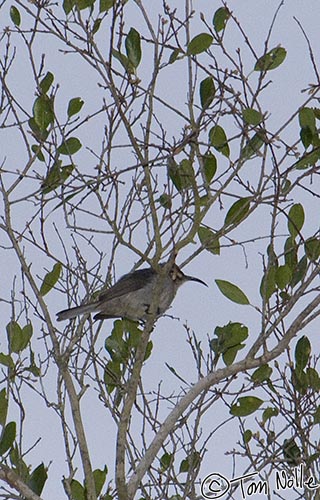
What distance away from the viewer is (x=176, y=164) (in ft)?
17.6

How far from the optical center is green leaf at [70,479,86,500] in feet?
18.2

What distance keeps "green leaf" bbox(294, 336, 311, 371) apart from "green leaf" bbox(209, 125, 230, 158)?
117 centimetres

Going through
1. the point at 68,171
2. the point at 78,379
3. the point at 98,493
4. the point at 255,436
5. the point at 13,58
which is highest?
the point at 13,58

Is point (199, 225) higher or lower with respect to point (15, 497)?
higher

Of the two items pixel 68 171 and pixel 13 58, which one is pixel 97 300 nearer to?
pixel 68 171

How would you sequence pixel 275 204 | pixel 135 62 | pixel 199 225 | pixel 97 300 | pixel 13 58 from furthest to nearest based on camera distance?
pixel 97 300 < pixel 13 58 < pixel 135 62 < pixel 199 225 < pixel 275 204

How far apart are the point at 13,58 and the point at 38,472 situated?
2787 mm

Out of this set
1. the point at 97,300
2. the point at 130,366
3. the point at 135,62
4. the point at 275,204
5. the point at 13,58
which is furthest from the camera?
the point at 97,300

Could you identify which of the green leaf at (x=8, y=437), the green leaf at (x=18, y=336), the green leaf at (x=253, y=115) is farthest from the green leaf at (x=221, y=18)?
the green leaf at (x=8, y=437)

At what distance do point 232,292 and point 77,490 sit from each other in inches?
59.1

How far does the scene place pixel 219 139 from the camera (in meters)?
5.48

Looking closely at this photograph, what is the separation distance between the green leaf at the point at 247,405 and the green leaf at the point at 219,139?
1.43 m

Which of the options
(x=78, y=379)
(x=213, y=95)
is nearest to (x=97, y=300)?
(x=78, y=379)

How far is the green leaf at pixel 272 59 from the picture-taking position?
539 cm
